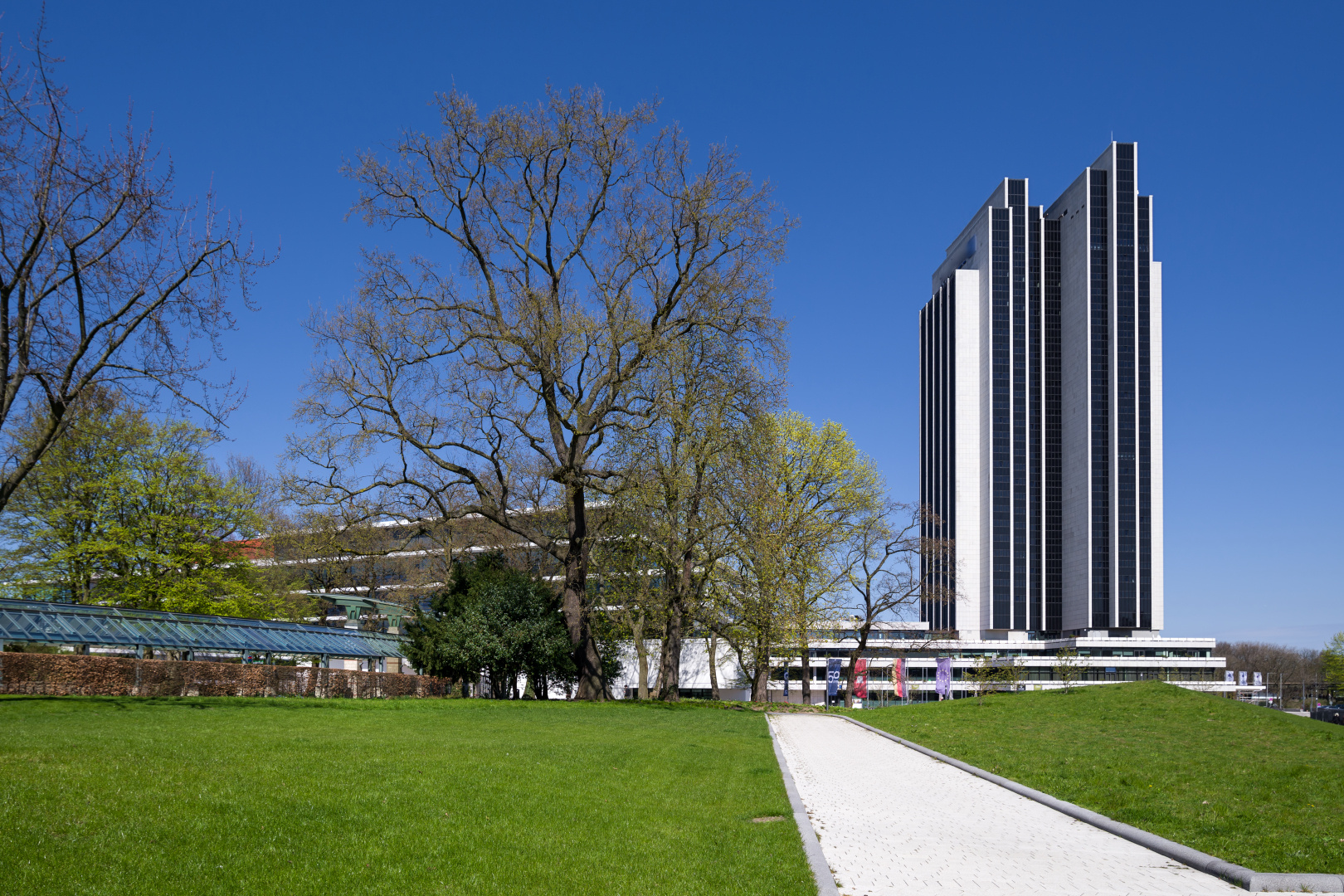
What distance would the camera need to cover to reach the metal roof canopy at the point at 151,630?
2834cm

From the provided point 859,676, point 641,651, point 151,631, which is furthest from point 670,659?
point 859,676

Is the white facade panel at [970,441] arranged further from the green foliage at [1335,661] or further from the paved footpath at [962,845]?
the paved footpath at [962,845]

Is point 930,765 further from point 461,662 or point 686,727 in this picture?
point 461,662

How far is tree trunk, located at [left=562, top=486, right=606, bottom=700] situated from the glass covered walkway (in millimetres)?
11271

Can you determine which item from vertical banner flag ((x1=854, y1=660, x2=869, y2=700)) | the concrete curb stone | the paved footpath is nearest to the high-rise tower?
vertical banner flag ((x1=854, y1=660, x2=869, y2=700))

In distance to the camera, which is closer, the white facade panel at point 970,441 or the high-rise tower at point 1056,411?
the high-rise tower at point 1056,411

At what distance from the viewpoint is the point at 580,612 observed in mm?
34531

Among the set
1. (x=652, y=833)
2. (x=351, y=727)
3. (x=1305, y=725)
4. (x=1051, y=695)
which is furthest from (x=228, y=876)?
(x=1051, y=695)

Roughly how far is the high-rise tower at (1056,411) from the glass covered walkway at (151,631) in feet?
369

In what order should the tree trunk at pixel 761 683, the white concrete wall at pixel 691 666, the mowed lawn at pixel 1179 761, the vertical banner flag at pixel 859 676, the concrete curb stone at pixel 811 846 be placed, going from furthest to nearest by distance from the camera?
the white concrete wall at pixel 691 666, the vertical banner flag at pixel 859 676, the tree trunk at pixel 761 683, the mowed lawn at pixel 1179 761, the concrete curb stone at pixel 811 846

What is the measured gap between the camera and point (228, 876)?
6.92 m

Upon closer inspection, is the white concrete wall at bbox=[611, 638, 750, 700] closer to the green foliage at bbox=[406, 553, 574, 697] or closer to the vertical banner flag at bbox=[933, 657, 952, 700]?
the green foliage at bbox=[406, 553, 574, 697]

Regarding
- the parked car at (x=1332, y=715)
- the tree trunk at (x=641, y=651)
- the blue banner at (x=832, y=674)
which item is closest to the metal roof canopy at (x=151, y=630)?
the tree trunk at (x=641, y=651)

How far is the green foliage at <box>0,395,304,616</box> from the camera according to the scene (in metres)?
41.8
